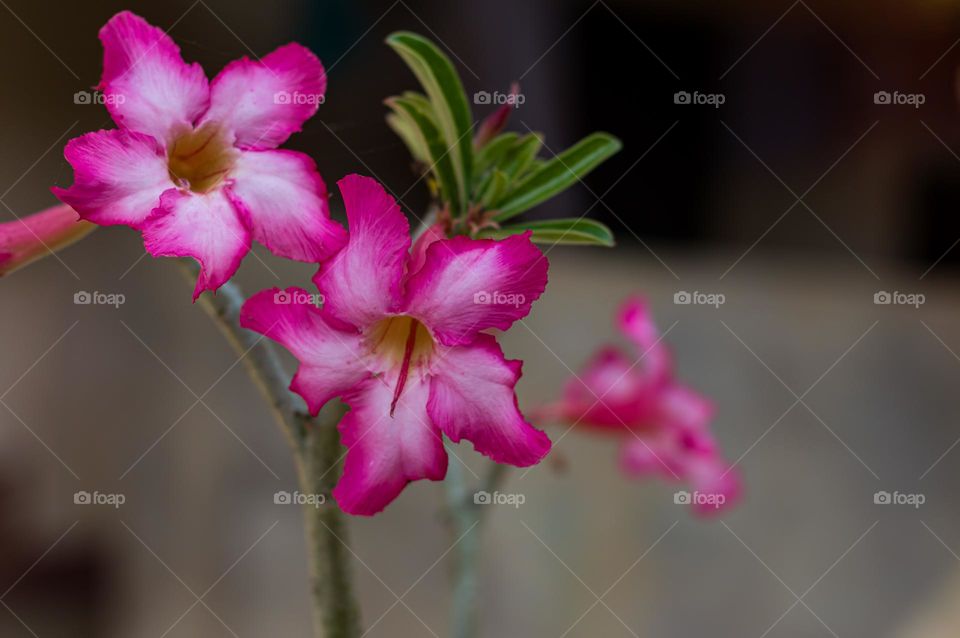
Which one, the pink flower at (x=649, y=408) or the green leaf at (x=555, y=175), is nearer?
the green leaf at (x=555, y=175)

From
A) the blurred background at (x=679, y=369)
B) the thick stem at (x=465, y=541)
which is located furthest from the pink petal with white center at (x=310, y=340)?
the blurred background at (x=679, y=369)

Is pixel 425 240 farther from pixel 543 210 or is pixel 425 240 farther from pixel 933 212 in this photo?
pixel 933 212

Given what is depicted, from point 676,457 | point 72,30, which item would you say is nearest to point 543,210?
point 676,457

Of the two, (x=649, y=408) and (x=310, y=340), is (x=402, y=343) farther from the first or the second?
(x=649, y=408)

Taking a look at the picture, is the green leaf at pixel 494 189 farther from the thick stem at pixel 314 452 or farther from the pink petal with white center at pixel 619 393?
the pink petal with white center at pixel 619 393

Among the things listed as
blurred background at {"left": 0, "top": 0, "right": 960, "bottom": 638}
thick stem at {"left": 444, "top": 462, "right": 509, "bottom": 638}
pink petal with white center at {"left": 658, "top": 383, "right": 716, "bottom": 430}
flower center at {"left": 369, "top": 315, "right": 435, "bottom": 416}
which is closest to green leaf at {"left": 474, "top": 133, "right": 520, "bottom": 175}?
flower center at {"left": 369, "top": 315, "right": 435, "bottom": 416}

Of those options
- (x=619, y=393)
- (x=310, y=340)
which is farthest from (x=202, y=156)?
(x=619, y=393)

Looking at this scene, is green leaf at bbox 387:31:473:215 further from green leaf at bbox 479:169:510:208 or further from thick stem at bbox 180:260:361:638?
thick stem at bbox 180:260:361:638
